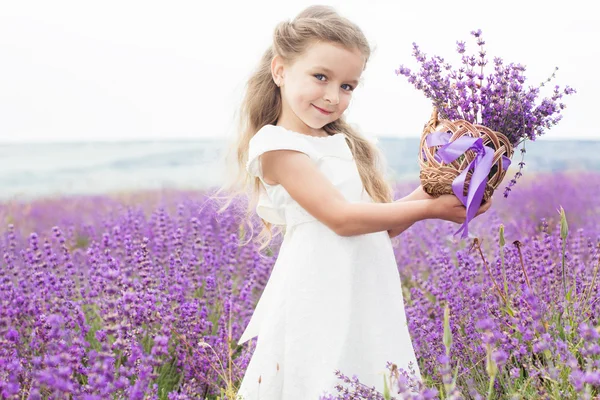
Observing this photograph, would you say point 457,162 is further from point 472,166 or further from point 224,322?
point 224,322

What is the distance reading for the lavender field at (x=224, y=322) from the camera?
1649mm

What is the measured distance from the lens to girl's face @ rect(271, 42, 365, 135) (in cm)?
217

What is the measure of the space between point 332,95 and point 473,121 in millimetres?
419

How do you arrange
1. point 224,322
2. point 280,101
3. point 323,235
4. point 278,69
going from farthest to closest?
point 224,322 → point 280,101 → point 278,69 → point 323,235

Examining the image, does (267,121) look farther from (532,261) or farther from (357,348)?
(532,261)

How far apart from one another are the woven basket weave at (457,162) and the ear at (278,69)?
552 millimetres

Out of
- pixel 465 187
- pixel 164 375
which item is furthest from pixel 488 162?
pixel 164 375

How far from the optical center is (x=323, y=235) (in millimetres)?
2125

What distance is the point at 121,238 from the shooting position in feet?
11.6

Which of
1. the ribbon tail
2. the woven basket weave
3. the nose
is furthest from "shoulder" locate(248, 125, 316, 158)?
the ribbon tail

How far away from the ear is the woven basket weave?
1.81 feet

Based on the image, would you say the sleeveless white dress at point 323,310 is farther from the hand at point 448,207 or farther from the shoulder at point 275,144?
the hand at point 448,207

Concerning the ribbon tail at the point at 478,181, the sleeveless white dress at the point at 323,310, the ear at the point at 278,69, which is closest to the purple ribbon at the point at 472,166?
the ribbon tail at the point at 478,181

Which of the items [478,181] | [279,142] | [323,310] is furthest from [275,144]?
[478,181]
